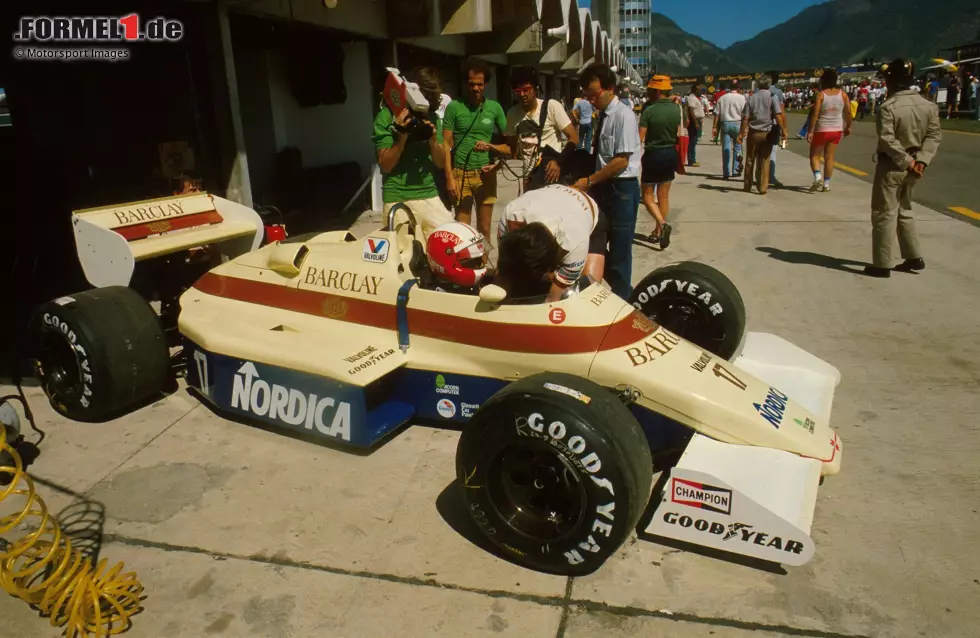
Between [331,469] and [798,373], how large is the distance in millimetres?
2554

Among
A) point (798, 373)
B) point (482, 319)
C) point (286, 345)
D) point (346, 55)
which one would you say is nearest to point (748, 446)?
point (798, 373)

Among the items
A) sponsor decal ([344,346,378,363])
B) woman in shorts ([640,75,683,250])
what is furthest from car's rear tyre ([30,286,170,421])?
woman in shorts ([640,75,683,250])

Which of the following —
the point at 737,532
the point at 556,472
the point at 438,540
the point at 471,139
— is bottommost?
Answer: the point at 438,540

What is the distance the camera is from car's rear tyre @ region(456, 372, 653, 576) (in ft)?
8.41

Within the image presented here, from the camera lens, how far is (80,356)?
12.8 feet

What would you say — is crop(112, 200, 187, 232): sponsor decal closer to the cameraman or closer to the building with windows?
the cameraman

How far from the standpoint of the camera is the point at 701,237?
8.64 meters

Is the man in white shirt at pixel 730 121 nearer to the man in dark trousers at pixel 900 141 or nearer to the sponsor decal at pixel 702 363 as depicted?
the man in dark trousers at pixel 900 141

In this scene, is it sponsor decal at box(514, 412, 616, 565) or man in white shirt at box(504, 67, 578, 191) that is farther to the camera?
man in white shirt at box(504, 67, 578, 191)

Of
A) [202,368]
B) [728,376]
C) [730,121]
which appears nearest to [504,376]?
[728,376]

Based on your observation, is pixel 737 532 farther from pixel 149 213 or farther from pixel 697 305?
pixel 149 213

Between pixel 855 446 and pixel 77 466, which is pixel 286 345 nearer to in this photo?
pixel 77 466

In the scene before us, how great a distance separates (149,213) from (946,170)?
14668 millimetres

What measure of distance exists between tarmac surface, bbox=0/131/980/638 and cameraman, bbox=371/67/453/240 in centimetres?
186
